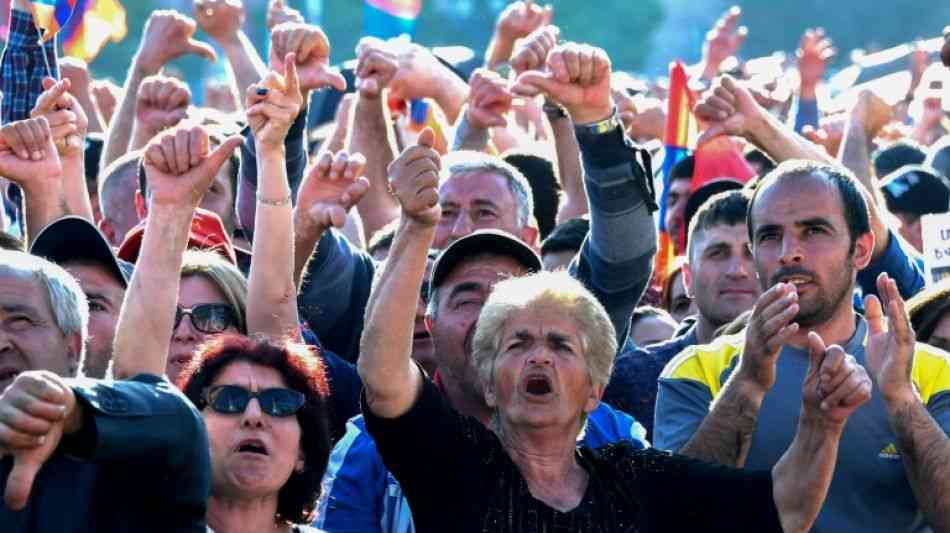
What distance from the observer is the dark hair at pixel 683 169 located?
28.7 feet

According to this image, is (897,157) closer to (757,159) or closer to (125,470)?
(757,159)

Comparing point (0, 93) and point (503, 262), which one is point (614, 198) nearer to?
point (503, 262)

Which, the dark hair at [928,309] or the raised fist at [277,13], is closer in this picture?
the dark hair at [928,309]

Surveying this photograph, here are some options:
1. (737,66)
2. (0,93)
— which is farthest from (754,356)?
(737,66)

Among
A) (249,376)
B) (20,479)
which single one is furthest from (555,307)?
→ (20,479)

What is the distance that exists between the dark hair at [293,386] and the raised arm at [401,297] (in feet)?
0.99

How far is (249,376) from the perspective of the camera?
17.5 ft

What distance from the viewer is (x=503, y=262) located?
6191 millimetres

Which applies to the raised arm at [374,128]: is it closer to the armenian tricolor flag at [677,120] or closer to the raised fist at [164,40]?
the raised fist at [164,40]

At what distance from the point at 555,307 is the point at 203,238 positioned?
4.71 ft

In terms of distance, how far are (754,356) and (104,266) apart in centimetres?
160

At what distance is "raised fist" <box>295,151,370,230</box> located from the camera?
6371 mm

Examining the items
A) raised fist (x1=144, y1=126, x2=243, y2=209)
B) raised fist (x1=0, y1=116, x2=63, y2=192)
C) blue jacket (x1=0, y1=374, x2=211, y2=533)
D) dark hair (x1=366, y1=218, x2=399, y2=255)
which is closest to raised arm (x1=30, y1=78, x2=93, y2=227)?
raised fist (x1=0, y1=116, x2=63, y2=192)

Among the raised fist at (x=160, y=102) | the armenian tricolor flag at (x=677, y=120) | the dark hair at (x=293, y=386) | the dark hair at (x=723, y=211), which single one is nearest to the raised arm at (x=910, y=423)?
the dark hair at (x=293, y=386)
